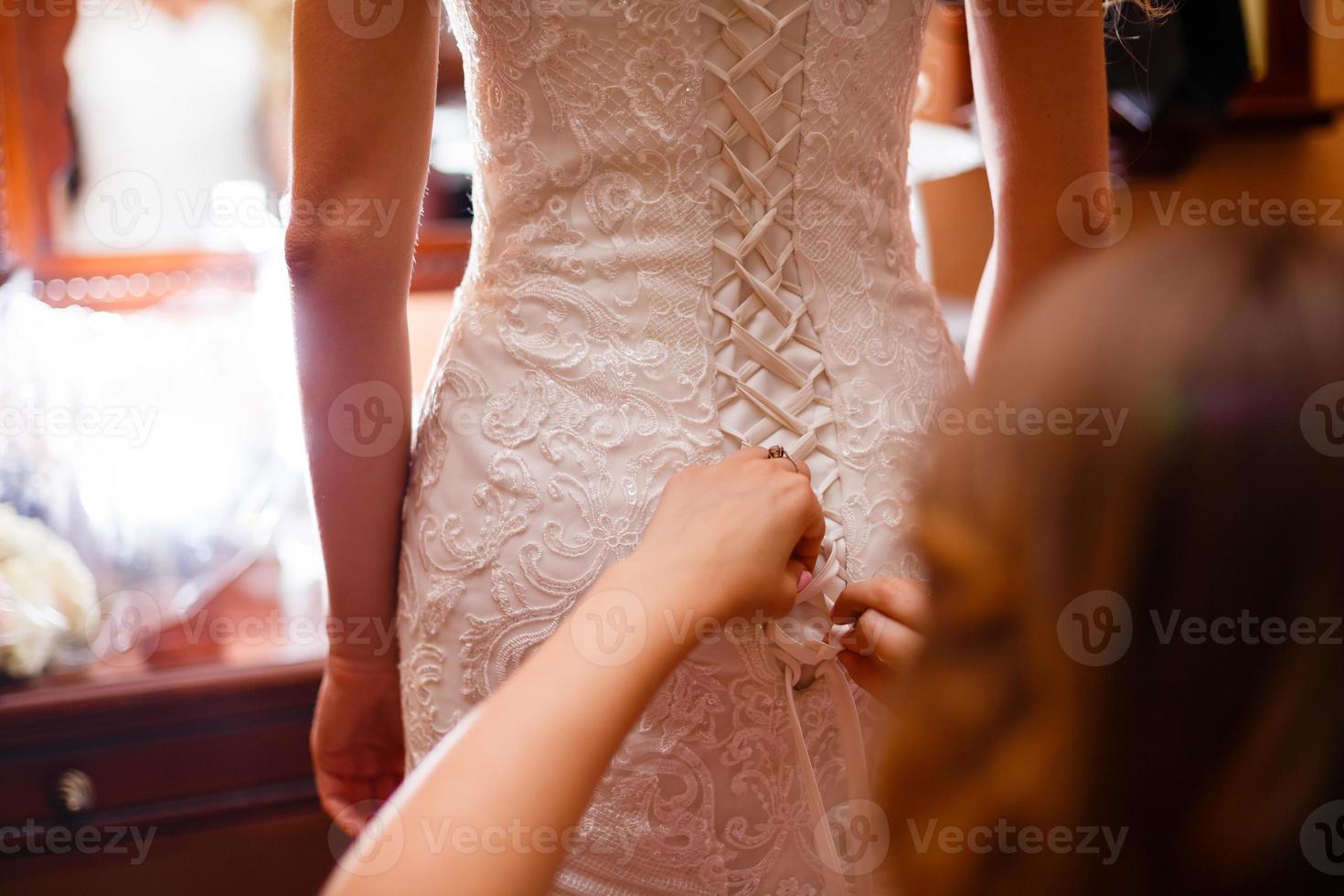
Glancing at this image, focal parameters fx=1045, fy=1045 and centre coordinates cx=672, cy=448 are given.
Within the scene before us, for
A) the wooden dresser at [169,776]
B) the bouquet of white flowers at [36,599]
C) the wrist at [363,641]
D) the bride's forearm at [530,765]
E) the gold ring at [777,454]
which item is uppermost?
the gold ring at [777,454]

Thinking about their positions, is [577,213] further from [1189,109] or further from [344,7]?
[1189,109]

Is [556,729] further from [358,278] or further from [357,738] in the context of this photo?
[357,738]

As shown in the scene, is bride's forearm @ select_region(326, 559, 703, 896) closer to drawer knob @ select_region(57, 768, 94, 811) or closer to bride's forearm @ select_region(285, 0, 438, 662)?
bride's forearm @ select_region(285, 0, 438, 662)

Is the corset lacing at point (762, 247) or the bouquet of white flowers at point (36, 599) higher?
the corset lacing at point (762, 247)

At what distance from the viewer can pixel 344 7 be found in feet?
1.98

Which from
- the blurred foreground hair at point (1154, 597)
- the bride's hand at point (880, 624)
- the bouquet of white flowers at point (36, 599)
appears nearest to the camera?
the blurred foreground hair at point (1154, 597)

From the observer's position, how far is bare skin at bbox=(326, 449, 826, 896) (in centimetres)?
42

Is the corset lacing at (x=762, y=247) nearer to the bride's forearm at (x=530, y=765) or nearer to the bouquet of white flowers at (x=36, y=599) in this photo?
the bride's forearm at (x=530, y=765)

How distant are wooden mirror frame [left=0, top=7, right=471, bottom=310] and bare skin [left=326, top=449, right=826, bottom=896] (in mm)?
1294

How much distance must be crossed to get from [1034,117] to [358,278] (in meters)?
0.49

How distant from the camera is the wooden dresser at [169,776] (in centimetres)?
115

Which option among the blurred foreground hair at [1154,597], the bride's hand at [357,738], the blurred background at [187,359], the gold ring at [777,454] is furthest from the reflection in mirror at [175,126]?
the blurred foreground hair at [1154,597]

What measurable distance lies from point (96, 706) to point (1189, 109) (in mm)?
1652

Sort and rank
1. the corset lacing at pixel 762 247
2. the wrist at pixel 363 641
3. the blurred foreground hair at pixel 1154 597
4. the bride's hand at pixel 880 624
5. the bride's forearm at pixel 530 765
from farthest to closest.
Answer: the wrist at pixel 363 641 → the corset lacing at pixel 762 247 → the bride's hand at pixel 880 624 → the bride's forearm at pixel 530 765 → the blurred foreground hair at pixel 1154 597
